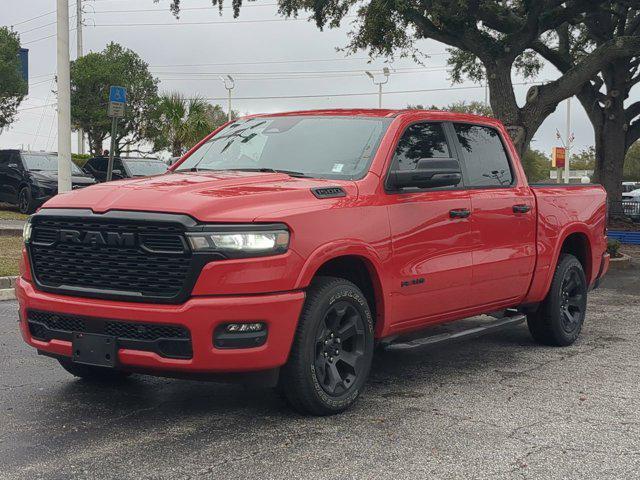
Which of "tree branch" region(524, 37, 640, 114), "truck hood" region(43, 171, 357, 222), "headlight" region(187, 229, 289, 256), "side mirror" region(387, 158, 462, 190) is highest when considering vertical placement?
"tree branch" region(524, 37, 640, 114)

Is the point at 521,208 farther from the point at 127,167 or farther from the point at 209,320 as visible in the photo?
the point at 127,167

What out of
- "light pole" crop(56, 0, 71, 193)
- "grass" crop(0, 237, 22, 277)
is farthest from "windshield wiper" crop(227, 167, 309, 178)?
"light pole" crop(56, 0, 71, 193)

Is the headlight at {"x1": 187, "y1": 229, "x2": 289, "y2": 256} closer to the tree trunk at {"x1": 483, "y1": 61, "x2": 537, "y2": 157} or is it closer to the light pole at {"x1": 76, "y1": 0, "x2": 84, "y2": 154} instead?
the tree trunk at {"x1": 483, "y1": 61, "x2": 537, "y2": 157}

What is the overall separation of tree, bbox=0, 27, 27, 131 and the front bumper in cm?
4404

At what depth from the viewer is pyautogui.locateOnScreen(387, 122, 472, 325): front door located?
221 inches

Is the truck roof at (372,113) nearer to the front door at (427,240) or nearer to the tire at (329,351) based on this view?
the front door at (427,240)

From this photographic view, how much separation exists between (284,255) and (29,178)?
60.6 ft

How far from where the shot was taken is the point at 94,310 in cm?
467

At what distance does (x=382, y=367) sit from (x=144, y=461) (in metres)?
2.75

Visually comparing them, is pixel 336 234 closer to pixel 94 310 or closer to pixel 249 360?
pixel 249 360

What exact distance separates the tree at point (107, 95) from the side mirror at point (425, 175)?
43.2 m

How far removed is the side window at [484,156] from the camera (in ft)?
21.8

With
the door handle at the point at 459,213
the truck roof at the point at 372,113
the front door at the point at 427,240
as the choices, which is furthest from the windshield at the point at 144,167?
the door handle at the point at 459,213

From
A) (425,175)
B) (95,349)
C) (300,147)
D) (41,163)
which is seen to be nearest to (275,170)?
(300,147)
